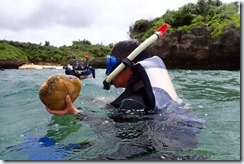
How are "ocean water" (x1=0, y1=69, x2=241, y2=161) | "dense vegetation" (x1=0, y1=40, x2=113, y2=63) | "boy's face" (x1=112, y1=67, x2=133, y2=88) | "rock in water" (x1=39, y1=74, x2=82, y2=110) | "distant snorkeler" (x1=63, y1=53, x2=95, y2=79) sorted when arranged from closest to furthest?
"ocean water" (x1=0, y1=69, x2=241, y2=161) → "rock in water" (x1=39, y1=74, x2=82, y2=110) → "boy's face" (x1=112, y1=67, x2=133, y2=88) → "distant snorkeler" (x1=63, y1=53, x2=95, y2=79) → "dense vegetation" (x1=0, y1=40, x2=113, y2=63)

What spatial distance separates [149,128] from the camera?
2.13m

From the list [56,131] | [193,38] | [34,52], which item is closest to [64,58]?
[34,52]

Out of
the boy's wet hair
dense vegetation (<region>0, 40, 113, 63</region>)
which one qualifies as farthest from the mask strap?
dense vegetation (<region>0, 40, 113, 63</region>)

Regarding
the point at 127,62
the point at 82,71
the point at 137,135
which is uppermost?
the point at 127,62

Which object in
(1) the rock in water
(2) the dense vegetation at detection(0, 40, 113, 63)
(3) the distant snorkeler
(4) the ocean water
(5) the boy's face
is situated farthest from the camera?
(2) the dense vegetation at detection(0, 40, 113, 63)

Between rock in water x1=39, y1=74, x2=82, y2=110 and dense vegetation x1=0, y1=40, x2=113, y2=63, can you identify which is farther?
dense vegetation x1=0, y1=40, x2=113, y2=63

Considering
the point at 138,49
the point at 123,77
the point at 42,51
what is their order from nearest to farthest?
1. the point at 138,49
2. the point at 123,77
3. the point at 42,51

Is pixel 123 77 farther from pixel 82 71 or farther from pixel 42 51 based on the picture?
pixel 42 51

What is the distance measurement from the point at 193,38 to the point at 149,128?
14.0 meters

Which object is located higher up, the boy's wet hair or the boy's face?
the boy's wet hair

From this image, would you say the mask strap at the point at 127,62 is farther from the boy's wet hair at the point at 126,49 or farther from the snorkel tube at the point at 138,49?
the boy's wet hair at the point at 126,49

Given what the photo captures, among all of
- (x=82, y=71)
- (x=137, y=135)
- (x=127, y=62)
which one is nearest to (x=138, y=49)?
(x=127, y=62)

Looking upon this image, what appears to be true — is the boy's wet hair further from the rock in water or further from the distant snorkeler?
the distant snorkeler

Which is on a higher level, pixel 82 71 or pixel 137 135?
pixel 82 71
